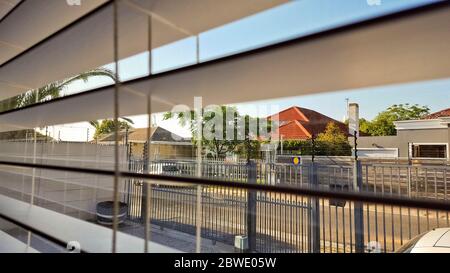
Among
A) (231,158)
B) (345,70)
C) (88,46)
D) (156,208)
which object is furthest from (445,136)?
(88,46)

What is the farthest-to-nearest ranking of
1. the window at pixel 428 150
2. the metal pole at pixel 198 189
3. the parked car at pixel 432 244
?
the window at pixel 428 150 → the parked car at pixel 432 244 → the metal pole at pixel 198 189

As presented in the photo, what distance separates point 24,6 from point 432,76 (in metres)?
1.08

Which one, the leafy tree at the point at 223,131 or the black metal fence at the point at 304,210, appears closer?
the leafy tree at the point at 223,131

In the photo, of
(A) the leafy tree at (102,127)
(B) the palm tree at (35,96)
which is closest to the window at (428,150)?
(A) the leafy tree at (102,127)

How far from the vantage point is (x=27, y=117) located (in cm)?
99

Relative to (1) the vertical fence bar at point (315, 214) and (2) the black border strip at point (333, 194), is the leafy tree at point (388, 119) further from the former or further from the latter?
(2) the black border strip at point (333, 194)

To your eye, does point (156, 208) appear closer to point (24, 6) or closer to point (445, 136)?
point (24, 6)

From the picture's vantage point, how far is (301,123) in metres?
2.01

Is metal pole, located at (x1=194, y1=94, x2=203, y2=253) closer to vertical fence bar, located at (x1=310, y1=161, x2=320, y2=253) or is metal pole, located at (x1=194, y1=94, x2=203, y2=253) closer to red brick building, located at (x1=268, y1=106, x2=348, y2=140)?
vertical fence bar, located at (x1=310, y1=161, x2=320, y2=253)

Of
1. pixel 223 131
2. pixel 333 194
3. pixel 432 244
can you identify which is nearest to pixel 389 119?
pixel 432 244

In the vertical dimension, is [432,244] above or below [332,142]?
below

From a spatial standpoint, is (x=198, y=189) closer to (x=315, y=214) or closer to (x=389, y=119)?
(x=315, y=214)

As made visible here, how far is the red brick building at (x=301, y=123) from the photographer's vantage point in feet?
5.88

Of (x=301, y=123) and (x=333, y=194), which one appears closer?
(x=333, y=194)
